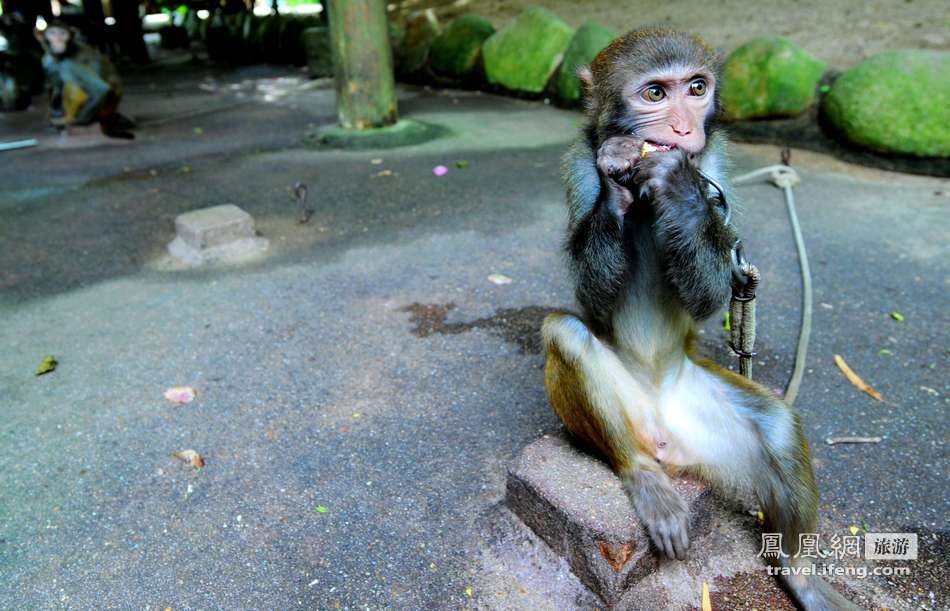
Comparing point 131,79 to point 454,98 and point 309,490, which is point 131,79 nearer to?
point 454,98

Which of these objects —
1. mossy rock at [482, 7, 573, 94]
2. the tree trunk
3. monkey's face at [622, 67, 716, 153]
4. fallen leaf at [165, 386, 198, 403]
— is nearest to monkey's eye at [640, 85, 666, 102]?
monkey's face at [622, 67, 716, 153]

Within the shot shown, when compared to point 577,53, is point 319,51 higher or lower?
higher

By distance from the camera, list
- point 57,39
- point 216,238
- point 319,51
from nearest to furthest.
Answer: point 216,238, point 57,39, point 319,51

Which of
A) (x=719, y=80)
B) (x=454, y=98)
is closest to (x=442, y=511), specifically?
(x=719, y=80)

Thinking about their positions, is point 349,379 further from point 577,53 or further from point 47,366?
point 577,53

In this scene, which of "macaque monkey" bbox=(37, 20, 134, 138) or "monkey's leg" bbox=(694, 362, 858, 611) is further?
"macaque monkey" bbox=(37, 20, 134, 138)

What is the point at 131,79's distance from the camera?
14234 mm

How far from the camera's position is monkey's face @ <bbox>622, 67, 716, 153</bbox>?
195 cm

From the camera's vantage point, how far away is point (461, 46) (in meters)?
10.3

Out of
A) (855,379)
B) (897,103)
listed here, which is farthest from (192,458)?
(897,103)

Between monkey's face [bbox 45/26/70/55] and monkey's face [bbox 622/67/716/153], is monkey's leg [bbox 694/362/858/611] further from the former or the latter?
monkey's face [bbox 45/26/70/55]

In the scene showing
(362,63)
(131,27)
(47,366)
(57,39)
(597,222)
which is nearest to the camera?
(597,222)

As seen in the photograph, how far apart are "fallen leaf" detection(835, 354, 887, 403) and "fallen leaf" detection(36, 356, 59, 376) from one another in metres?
3.76

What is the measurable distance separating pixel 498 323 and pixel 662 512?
5.85ft
